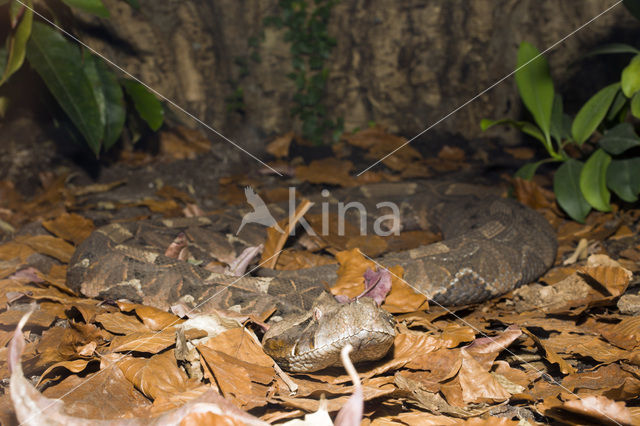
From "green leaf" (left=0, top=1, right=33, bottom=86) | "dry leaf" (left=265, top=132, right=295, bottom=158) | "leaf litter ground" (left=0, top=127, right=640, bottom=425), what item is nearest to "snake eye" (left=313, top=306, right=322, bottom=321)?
"leaf litter ground" (left=0, top=127, right=640, bottom=425)

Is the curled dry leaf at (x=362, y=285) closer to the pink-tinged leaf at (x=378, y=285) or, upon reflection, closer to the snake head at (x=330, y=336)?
the pink-tinged leaf at (x=378, y=285)

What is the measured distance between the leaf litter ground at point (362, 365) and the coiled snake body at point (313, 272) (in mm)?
174

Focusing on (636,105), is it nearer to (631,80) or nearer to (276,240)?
(631,80)

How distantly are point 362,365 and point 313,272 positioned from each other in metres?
1.37

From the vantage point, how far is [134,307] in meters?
3.64

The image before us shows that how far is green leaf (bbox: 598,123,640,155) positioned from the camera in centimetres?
490

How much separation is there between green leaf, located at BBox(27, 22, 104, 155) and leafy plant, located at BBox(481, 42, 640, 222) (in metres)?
4.11

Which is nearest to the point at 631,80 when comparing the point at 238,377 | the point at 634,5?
the point at 634,5

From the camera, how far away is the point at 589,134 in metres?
5.18

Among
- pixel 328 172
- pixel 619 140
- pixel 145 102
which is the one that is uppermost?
pixel 145 102

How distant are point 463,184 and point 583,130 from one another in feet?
4.86

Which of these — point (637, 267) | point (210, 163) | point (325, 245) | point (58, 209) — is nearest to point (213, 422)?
point (325, 245)

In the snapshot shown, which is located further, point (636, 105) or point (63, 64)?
point (63, 64)

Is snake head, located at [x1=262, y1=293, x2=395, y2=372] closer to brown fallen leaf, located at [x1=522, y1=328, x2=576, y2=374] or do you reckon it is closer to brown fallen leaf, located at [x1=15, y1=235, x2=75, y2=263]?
brown fallen leaf, located at [x1=522, y1=328, x2=576, y2=374]
